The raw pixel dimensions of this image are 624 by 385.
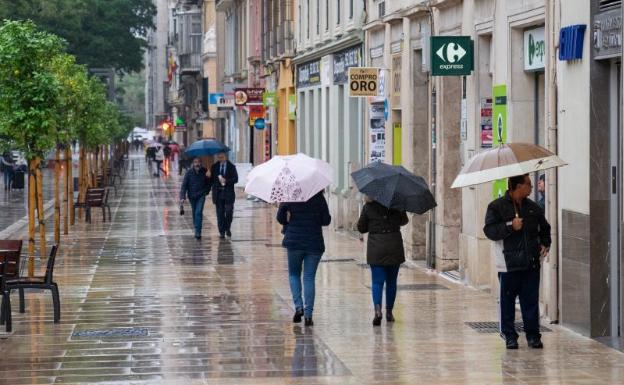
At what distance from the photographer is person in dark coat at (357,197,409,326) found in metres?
15.8

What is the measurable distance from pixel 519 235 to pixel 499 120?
17.6 feet

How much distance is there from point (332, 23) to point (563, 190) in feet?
69.0

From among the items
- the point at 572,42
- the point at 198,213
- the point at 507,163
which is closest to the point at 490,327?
the point at 507,163

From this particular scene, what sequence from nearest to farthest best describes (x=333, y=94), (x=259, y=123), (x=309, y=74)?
(x=333, y=94), (x=309, y=74), (x=259, y=123)

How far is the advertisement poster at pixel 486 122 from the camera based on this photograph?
20.1 meters

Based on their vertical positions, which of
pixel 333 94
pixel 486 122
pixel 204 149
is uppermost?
pixel 333 94

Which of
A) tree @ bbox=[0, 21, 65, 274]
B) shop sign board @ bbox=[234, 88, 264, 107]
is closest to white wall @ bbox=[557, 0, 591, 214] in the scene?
tree @ bbox=[0, 21, 65, 274]

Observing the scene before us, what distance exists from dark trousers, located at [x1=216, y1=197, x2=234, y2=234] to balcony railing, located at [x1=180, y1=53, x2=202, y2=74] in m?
64.1

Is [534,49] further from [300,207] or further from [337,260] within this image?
[337,260]

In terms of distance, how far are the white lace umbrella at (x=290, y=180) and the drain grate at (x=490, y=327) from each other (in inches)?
83.8

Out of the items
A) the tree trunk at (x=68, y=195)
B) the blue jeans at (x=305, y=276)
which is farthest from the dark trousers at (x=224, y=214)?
the blue jeans at (x=305, y=276)

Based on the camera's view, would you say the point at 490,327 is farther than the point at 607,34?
Yes

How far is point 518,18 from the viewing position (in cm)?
1786

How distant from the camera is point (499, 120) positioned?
747 inches
